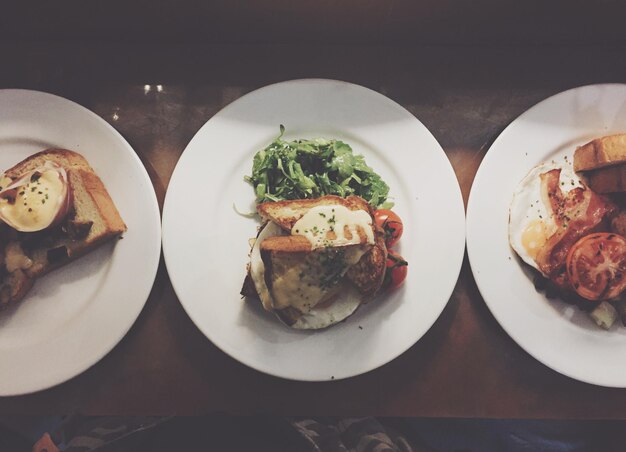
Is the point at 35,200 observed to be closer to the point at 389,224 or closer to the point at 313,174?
the point at 313,174

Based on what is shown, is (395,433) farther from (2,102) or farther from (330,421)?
(2,102)

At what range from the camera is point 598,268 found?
2324 mm

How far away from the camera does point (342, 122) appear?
253cm

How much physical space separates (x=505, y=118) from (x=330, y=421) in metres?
1.82

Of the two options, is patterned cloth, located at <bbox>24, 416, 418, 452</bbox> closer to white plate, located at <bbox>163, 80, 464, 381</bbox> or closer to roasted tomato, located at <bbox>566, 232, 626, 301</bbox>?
white plate, located at <bbox>163, 80, 464, 381</bbox>

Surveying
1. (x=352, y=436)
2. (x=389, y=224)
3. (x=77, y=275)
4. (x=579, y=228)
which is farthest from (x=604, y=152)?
(x=77, y=275)

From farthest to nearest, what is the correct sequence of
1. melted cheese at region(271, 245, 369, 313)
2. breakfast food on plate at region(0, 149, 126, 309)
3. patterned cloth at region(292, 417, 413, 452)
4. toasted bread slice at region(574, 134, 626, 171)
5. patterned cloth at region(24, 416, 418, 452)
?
patterned cloth at region(292, 417, 413, 452), patterned cloth at region(24, 416, 418, 452), toasted bread slice at region(574, 134, 626, 171), breakfast food on plate at region(0, 149, 126, 309), melted cheese at region(271, 245, 369, 313)

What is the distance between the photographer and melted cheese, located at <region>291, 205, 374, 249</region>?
2199mm

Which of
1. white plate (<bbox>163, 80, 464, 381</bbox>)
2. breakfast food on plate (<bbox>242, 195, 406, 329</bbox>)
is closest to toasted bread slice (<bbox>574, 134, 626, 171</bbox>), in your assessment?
white plate (<bbox>163, 80, 464, 381</bbox>)

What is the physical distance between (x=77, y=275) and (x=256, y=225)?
83 centimetres

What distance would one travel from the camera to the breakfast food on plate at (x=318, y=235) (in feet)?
7.21

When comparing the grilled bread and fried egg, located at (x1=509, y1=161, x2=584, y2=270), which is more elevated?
fried egg, located at (x1=509, y1=161, x2=584, y2=270)

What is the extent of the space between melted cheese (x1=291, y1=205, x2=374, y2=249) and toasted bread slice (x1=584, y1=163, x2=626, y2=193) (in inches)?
44.6

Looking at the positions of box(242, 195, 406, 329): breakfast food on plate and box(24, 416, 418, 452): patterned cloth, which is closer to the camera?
box(242, 195, 406, 329): breakfast food on plate
